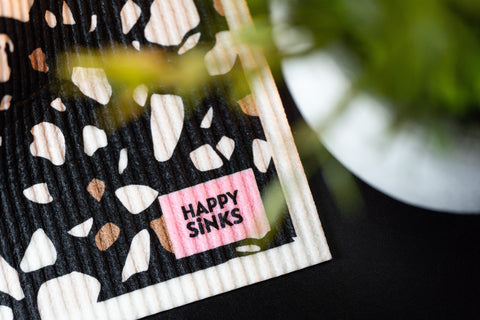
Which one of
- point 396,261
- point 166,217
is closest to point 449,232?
point 396,261

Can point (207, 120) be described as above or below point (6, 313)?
above

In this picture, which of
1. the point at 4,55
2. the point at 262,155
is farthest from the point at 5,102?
the point at 262,155

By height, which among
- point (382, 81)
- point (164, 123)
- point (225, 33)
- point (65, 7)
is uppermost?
point (65, 7)

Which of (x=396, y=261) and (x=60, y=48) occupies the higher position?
(x=60, y=48)

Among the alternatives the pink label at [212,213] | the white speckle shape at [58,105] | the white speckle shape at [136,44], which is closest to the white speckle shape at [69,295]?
the pink label at [212,213]

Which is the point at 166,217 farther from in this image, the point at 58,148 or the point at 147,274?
the point at 58,148

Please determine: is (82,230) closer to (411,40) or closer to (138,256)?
(138,256)

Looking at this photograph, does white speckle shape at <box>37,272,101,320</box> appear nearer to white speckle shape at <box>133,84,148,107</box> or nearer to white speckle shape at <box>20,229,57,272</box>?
white speckle shape at <box>20,229,57,272</box>
